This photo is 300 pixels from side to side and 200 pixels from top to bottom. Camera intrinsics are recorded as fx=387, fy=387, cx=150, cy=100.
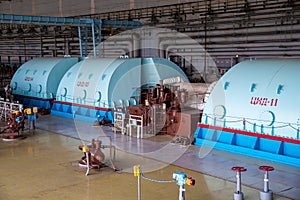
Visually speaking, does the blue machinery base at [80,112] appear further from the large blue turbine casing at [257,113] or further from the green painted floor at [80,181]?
the large blue turbine casing at [257,113]

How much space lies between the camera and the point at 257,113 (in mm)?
12906

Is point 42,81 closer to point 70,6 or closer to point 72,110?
point 72,110

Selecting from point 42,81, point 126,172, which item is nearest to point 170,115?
point 126,172

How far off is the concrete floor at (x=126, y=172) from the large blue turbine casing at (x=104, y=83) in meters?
3.46

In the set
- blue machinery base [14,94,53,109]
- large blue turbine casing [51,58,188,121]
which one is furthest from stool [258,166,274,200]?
blue machinery base [14,94,53,109]

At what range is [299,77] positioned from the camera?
12.6 meters

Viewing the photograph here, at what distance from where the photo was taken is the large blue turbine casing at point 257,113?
12.1 meters

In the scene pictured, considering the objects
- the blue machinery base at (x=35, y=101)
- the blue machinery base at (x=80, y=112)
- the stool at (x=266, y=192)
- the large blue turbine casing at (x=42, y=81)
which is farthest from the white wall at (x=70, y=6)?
the stool at (x=266, y=192)

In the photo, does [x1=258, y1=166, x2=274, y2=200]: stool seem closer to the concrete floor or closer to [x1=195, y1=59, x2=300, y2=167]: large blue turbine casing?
the concrete floor

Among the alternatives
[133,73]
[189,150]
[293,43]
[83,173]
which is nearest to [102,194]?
[83,173]

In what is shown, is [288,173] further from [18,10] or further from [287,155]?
[18,10]

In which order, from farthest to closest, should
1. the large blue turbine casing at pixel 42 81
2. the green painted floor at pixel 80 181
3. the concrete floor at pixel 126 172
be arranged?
the large blue turbine casing at pixel 42 81, the concrete floor at pixel 126 172, the green painted floor at pixel 80 181

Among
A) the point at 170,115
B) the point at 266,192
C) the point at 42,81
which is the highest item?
the point at 42,81

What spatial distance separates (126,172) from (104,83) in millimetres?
8480
